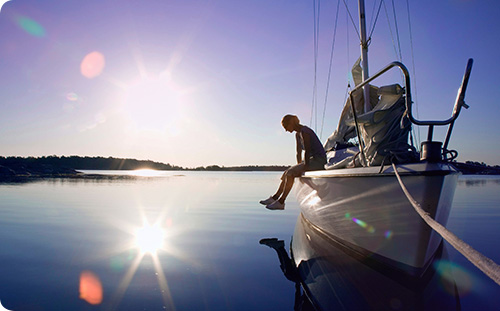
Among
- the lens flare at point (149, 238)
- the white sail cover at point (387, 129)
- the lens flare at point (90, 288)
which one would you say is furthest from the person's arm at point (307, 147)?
the lens flare at point (90, 288)

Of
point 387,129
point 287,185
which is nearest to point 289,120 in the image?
point 287,185

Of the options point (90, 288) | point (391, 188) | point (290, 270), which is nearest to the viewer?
point (90, 288)

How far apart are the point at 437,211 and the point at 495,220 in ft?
20.7

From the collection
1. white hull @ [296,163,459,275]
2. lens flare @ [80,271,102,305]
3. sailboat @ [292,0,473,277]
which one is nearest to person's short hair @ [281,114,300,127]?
sailboat @ [292,0,473,277]

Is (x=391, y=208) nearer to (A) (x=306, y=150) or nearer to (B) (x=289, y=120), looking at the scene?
(A) (x=306, y=150)

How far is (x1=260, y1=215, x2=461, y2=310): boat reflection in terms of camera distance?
275 cm

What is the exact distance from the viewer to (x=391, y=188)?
3.34m

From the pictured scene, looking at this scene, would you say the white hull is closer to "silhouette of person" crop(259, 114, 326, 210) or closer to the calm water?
the calm water

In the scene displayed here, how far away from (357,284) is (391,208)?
920 millimetres

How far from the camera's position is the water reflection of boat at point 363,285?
2.74 metres

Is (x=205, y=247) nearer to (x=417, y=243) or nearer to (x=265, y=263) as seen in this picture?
(x=265, y=263)

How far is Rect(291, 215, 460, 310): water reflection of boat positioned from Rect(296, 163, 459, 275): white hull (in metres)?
0.18

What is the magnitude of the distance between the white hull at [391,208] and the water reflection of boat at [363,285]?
0.18 meters

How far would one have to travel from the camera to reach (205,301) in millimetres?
2820
